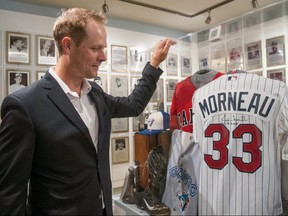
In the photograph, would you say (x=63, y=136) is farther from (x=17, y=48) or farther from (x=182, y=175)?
(x=17, y=48)

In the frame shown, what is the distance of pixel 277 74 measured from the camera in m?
1.34

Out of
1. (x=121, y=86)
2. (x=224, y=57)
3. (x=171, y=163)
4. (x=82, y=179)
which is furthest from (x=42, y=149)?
(x=121, y=86)

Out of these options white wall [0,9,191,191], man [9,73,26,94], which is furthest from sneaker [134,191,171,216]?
man [9,73,26,94]

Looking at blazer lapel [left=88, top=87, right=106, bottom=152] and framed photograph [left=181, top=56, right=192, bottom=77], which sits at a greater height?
framed photograph [left=181, top=56, right=192, bottom=77]

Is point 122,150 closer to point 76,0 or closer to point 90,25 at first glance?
point 76,0

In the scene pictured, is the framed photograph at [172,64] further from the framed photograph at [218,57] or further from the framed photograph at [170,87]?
the framed photograph at [218,57]

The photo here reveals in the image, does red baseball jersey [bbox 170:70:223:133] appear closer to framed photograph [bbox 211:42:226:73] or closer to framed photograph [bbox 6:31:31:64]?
framed photograph [bbox 211:42:226:73]

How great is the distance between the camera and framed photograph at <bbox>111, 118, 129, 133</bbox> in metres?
2.75

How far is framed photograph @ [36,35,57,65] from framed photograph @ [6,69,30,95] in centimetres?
19

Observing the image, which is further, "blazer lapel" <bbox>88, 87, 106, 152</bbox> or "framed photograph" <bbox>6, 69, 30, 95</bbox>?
"framed photograph" <bbox>6, 69, 30, 95</bbox>

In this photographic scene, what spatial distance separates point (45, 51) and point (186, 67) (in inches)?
63.7

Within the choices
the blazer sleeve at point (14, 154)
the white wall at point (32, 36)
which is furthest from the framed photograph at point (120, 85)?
the blazer sleeve at point (14, 154)

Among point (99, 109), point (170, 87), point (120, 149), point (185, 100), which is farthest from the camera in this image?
point (120, 149)

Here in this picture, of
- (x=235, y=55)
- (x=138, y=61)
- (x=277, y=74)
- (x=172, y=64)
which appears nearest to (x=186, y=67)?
(x=172, y=64)
